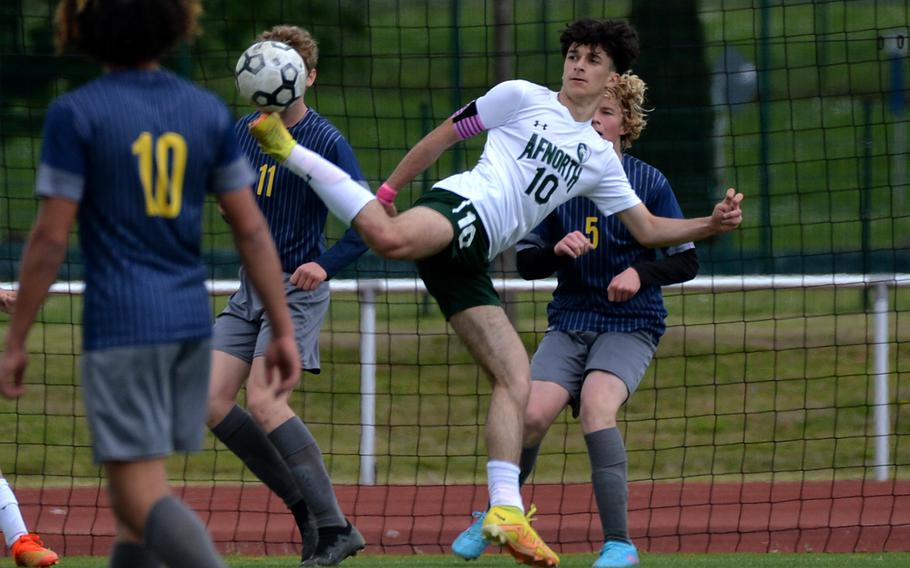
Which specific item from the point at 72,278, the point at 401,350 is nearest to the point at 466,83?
the point at 401,350

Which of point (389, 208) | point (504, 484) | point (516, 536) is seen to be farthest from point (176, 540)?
point (389, 208)

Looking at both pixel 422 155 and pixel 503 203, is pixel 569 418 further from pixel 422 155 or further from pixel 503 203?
pixel 503 203

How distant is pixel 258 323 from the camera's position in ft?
18.2

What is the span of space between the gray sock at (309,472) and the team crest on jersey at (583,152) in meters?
1.41

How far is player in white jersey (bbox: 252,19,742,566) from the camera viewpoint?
468cm

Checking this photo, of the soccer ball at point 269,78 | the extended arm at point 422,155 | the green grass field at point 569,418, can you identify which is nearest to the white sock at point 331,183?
the soccer ball at point 269,78

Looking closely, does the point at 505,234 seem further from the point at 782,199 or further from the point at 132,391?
the point at 782,199

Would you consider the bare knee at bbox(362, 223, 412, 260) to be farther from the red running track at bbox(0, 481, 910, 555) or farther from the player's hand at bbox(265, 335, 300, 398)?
the red running track at bbox(0, 481, 910, 555)

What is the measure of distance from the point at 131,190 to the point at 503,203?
1.97 metres

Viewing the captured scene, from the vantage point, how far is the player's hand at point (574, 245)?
207 inches

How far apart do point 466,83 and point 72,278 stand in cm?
366

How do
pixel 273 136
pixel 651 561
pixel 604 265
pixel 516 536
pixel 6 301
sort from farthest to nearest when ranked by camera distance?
pixel 651 561, pixel 604 265, pixel 6 301, pixel 273 136, pixel 516 536

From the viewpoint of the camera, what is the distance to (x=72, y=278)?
10695mm

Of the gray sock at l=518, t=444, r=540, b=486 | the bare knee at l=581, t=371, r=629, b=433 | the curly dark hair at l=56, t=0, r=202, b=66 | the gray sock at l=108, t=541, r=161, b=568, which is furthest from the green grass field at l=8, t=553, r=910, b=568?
the curly dark hair at l=56, t=0, r=202, b=66
